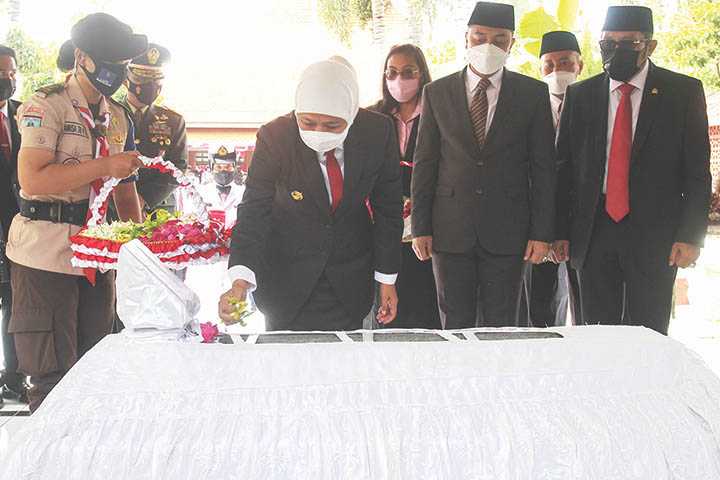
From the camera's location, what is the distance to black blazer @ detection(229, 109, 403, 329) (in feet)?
7.79

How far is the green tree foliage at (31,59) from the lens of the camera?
8.26 metres

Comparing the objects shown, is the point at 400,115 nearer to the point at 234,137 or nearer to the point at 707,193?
the point at 707,193

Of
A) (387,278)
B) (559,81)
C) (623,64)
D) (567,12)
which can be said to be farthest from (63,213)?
(567,12)

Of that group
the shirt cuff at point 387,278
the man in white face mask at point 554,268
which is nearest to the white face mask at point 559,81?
the man in white face mask at point 554,268

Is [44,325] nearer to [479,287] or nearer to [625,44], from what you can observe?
[479,287]

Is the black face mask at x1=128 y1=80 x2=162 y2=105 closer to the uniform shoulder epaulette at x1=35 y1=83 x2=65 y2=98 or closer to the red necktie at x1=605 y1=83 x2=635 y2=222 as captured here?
the uniform shoulder epaulette at x1=35 y1=83 x2=65 y2=98

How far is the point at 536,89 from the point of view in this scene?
9.52ft

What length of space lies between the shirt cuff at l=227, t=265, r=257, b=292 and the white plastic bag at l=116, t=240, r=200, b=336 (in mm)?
346

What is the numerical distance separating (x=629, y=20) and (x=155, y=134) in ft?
8.34

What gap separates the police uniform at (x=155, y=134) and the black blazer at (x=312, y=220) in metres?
1.92

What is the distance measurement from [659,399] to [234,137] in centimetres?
1247

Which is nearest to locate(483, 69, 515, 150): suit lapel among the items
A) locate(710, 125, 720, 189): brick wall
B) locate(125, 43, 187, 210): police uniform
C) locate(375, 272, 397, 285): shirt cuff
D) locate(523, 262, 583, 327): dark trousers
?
locate(375, 272, 397, 285): shirt cuff

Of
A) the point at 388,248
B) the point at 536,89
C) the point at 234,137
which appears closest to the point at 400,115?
the point at 536,89

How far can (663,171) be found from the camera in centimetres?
286
